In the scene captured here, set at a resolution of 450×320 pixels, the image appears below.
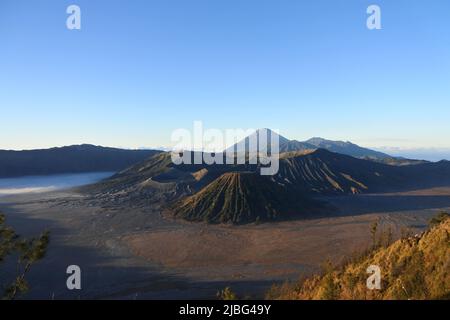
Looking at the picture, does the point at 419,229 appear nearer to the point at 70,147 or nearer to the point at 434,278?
the point at 434,278

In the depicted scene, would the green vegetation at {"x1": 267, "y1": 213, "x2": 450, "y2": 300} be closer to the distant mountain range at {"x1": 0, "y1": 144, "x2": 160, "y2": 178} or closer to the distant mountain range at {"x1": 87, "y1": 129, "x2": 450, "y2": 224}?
the distant mountain range at {"x1": 87, "y1": 129, "x2": 450, "y2": 224}

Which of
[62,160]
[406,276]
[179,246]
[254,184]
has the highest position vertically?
[62,160]

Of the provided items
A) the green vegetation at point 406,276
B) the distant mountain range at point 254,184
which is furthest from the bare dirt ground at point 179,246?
the green vegetation at point 406,276

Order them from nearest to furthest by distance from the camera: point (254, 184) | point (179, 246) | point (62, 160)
→ point (179, 246) < point (254, 184) < point (62, 160)

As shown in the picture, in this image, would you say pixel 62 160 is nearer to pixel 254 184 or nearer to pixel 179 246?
pixel 254 184

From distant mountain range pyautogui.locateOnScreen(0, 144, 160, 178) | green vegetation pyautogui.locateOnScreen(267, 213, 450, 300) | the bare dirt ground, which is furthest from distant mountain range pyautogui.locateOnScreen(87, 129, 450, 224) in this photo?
distant mountain range pyautogui.locateOnScreen(0, 144, 160, 178)

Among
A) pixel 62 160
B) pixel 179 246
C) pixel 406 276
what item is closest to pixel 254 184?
pixel 179 246
